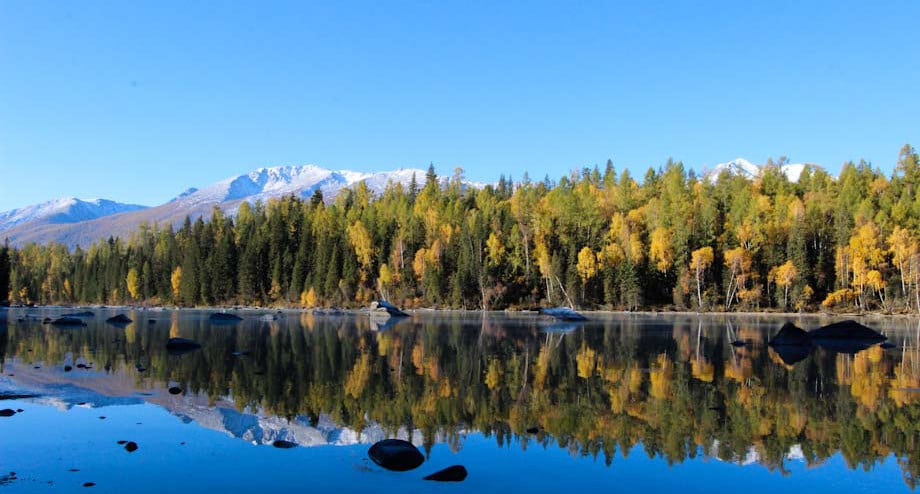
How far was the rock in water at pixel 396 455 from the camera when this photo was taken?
12445 mm

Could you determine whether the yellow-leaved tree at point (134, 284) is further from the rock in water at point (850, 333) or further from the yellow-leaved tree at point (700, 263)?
the rock in water at point (850, 333)

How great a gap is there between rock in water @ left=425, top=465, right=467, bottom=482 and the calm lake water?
0.28m

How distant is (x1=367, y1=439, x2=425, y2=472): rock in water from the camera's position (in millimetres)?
12445

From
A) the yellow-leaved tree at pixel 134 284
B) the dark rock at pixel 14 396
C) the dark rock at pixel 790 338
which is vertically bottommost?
the dark rock at pixel 14 396

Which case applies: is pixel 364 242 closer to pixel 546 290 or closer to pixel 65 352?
pixel 546 290

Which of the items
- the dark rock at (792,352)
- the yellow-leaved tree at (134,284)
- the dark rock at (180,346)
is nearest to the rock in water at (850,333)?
the dark rock at (792,352)

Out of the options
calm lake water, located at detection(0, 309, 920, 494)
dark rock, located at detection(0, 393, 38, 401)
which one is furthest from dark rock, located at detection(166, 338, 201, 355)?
dark rock, located at detection(0, 393, 38, 401)

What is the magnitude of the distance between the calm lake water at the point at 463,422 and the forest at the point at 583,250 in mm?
70504

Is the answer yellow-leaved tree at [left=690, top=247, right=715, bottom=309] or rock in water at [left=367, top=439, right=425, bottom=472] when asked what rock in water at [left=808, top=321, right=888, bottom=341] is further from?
yellow-leaved tree at [left=690, top=247, right=715, bottom=309]

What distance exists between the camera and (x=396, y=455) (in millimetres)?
12531

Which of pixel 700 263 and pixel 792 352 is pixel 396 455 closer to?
pixel 792 352

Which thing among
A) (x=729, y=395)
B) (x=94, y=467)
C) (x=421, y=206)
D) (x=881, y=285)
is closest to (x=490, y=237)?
(x=421, y=206)

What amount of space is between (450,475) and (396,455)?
1.23 meters

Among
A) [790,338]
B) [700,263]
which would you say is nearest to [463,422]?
[790,338]
